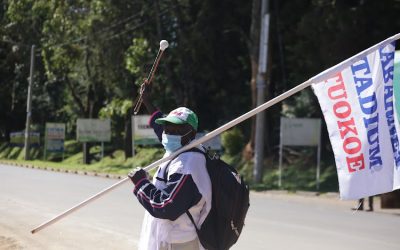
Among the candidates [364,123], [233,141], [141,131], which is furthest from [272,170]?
[364,123]

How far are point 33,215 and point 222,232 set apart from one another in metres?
8.23

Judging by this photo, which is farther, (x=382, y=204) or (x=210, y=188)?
(x=382, y=204)

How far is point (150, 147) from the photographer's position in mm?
33688

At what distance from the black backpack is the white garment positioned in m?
0.04

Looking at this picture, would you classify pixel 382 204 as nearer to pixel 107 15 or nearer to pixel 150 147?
pixel 107 15

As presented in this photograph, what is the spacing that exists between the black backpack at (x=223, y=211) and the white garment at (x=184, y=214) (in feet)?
0.12

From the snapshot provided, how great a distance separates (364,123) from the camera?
4.15 metres

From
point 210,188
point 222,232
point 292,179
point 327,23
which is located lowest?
point 292,179

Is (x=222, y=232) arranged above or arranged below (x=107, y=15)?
below

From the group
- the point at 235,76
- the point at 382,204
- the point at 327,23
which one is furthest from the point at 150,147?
the point at 382,204

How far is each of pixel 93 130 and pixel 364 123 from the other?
97.2ft

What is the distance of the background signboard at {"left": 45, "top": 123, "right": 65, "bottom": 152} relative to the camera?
121ft

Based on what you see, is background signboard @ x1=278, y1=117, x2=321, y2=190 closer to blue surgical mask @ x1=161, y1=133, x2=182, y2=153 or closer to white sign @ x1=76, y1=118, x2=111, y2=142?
white sign @ x1=76, y1=118, x2=111, y2=142

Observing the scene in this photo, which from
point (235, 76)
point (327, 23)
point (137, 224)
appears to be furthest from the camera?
point (235, 76)
